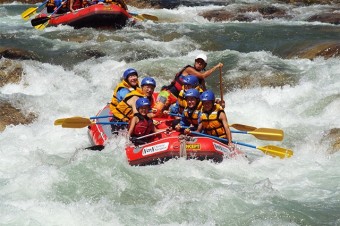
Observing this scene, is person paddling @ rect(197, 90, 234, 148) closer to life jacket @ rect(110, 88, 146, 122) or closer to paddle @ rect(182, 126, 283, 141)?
paddle @ rect(182, 126, 283, 141)

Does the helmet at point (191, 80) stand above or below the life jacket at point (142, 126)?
above

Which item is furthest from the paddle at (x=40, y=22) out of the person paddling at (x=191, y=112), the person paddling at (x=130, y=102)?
the person paddling at (x=191, y=112)

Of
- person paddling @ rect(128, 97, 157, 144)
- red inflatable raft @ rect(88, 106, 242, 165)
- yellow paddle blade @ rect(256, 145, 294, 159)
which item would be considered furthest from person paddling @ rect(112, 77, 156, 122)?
yellow paddle blade @ rect(256, 145, 294, 159)

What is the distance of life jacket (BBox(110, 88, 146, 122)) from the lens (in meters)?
7.88

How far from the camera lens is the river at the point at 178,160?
5930mm

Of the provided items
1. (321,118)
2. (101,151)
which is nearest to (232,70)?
(321,118)

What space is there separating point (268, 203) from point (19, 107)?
5229 mm

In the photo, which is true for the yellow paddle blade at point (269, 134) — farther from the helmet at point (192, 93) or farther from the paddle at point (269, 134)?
the helmet at point (192, 93)

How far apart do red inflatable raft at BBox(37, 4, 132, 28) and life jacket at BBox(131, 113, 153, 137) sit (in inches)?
335

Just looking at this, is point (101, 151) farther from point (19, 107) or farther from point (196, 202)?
point (19, 107)

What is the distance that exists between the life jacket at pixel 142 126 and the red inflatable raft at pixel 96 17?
852cm

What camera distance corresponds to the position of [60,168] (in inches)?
270

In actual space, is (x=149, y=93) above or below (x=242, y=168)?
above

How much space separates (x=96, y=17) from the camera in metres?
15.5
